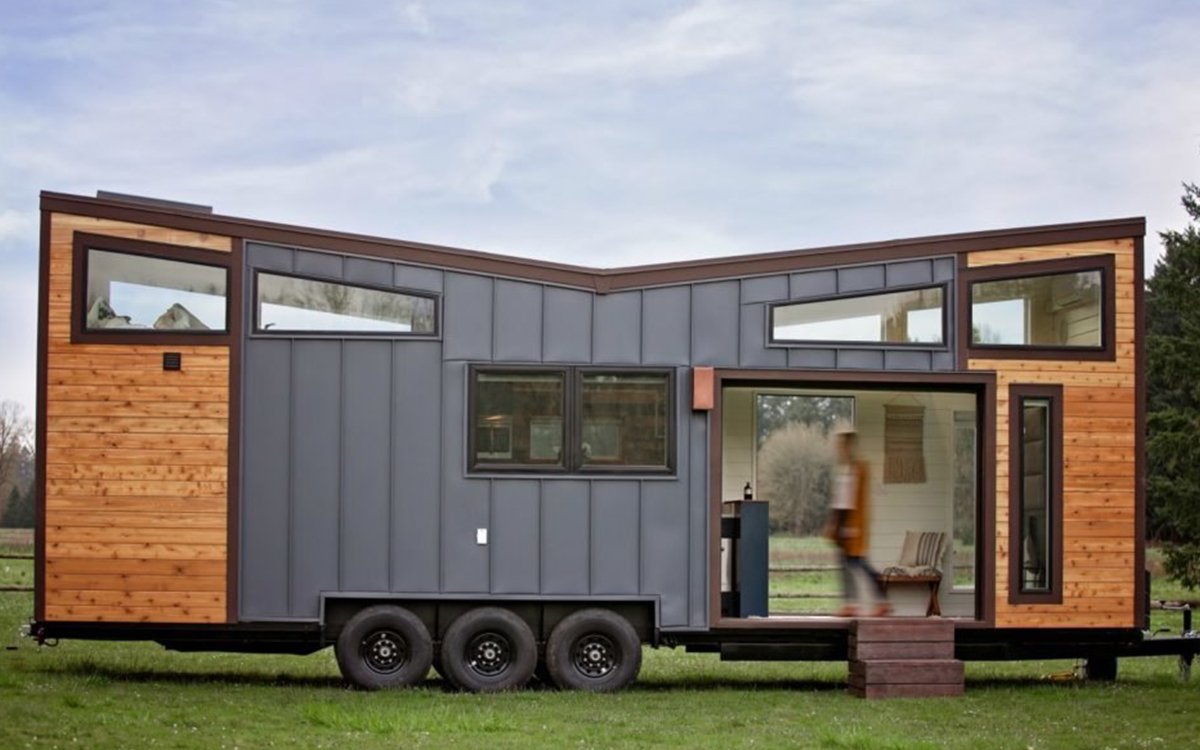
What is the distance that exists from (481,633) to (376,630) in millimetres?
800

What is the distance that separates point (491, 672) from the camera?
539 inches

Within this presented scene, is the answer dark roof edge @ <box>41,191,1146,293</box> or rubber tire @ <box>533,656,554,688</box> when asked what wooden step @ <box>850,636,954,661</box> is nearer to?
rubber tire @ <box>533,656,554,688</box>

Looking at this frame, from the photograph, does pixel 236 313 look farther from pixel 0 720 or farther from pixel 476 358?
pixel 0 720

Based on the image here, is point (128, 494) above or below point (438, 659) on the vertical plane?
above

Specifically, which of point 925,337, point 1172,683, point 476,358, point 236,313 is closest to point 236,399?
point 236,313

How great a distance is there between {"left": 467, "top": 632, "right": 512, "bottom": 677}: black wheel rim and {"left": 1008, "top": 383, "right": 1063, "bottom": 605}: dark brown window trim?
406cm

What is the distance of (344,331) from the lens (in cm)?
1380

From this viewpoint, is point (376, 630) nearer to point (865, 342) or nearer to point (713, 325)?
point (713, 325)

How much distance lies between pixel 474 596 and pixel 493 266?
2.55 meters

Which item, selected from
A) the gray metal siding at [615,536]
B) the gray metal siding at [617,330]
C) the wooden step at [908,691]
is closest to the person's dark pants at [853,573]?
the wooden step at [908,691]

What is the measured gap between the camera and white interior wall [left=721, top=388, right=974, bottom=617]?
52.0 feet

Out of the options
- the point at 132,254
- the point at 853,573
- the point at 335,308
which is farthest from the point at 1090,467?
the point at 132,254

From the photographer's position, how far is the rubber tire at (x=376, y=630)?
1355cm

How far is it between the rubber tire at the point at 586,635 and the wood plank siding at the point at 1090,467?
301cm
